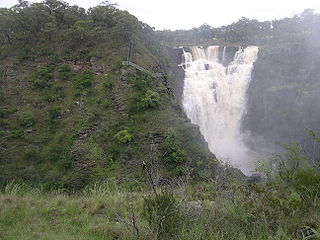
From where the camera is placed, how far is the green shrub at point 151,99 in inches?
931

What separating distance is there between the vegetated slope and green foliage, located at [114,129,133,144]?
0.06 metres

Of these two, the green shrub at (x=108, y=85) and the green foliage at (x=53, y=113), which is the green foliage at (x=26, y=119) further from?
the green shrub at (x=108, y=85)

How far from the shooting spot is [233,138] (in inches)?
1297

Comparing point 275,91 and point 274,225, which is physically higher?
point 274,225

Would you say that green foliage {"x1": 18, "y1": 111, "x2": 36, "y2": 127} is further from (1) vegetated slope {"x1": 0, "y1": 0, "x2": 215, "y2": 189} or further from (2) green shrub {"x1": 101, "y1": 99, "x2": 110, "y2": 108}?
(2) green shrub {"x1": 101, "y1": 99, "x2": 110, "y2": 108}

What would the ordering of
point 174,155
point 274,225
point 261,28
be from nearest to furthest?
point 274,225, point 174,155, point 261,28

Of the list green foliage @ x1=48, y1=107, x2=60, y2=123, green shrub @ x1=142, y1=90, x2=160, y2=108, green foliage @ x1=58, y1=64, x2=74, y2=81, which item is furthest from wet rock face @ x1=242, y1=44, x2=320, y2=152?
green foliage @ x1=48, y1=107, x2=60, y2=123

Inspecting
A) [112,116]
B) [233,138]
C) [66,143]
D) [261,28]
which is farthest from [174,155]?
[261,28]

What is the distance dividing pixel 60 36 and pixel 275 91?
23761 millimetres

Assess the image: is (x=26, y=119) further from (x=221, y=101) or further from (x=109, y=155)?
(x=221, y=101)

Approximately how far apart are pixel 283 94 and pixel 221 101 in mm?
6752

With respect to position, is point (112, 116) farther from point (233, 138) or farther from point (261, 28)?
point (261, 28)

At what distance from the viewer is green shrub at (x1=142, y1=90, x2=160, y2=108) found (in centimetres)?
2364

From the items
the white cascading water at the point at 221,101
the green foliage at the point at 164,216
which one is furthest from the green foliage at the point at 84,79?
the green foliage at the point at 164,216
